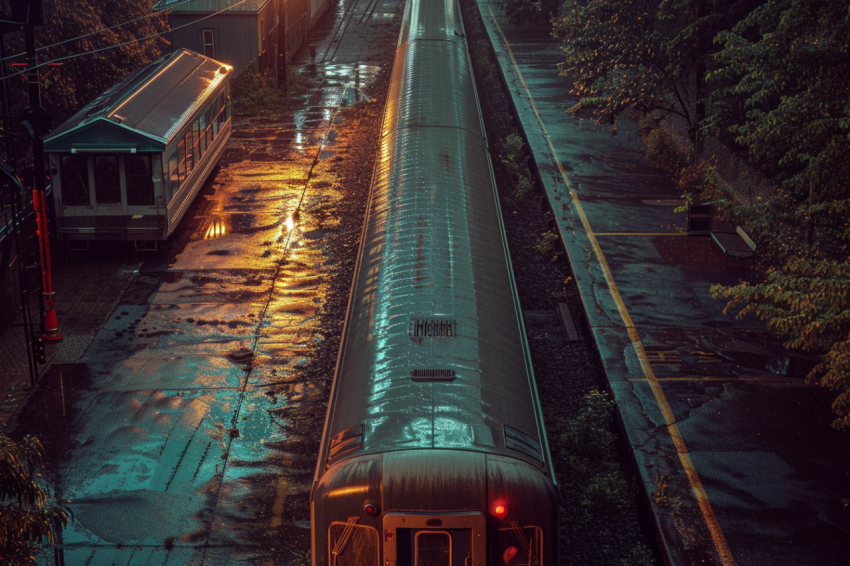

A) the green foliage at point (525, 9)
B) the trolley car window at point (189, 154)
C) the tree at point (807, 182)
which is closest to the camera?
the tree at point (807, 182)

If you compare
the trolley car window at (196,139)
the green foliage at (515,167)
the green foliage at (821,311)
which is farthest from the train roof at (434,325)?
the trolley car window at (196,139)

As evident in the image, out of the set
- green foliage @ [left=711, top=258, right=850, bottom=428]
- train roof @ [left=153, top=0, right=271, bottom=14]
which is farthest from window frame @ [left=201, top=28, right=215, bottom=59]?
green foliage @ [left=711, top=258, right=850, bottom=428]

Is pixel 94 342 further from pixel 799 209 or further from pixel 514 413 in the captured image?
pixel 799 209

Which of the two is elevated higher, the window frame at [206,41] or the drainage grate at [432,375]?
the window frame at [206,41]

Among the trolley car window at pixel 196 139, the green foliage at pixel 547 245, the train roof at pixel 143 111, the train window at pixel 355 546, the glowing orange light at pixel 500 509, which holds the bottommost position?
the green foliage at pixel 547 245

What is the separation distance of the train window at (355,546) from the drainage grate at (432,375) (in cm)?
174

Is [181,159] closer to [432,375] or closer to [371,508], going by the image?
[432,375]

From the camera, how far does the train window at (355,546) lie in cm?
682

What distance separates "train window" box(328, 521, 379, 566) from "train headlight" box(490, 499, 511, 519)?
95 centimetres

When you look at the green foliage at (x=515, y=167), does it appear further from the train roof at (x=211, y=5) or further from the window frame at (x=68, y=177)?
the train roof at (x=211, y=5)

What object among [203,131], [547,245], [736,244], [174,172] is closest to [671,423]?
[547,245]

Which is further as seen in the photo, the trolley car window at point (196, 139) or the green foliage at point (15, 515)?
the trolley car window at point (196, 139)

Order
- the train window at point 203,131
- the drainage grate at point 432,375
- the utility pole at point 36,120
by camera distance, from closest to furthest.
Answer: the drainage grate at point 432,375, the utility pole at point 36,120, the train window at point 203,131

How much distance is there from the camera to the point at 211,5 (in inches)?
1248
